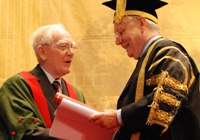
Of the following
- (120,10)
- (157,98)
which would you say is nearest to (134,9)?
(120,10)

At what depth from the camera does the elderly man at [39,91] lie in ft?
9.41

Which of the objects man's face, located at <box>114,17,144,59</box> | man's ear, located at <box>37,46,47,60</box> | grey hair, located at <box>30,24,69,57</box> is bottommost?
man's ear, located at <box>37,46,47,60</box>

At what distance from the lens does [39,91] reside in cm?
309

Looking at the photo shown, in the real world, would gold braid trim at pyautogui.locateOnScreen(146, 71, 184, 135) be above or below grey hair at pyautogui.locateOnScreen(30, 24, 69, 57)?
below

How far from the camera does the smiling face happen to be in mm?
3254

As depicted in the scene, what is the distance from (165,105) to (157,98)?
5cm

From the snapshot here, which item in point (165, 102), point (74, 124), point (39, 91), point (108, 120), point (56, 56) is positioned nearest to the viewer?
point (165, 102)

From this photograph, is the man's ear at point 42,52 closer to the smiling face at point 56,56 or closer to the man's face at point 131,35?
the smiling face at point 56,56

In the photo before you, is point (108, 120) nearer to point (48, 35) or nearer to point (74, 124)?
point (74, 124)

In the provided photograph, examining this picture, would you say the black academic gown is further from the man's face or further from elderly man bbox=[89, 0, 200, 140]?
the man's face

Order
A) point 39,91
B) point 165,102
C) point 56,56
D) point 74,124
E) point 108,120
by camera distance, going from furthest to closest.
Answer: point 56,56 → point 39,91 → point 74,124 → point 108,120 → point 165,102

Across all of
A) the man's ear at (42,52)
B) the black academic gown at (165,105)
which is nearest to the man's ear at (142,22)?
the black academic gown at (165,105)

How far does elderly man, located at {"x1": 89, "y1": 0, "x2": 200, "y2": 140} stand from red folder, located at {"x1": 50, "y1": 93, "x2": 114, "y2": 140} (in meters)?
0.11

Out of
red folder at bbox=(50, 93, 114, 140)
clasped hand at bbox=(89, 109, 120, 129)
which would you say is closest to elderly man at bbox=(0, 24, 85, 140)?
red folder at bbox=(50, 93, 114, 140)
